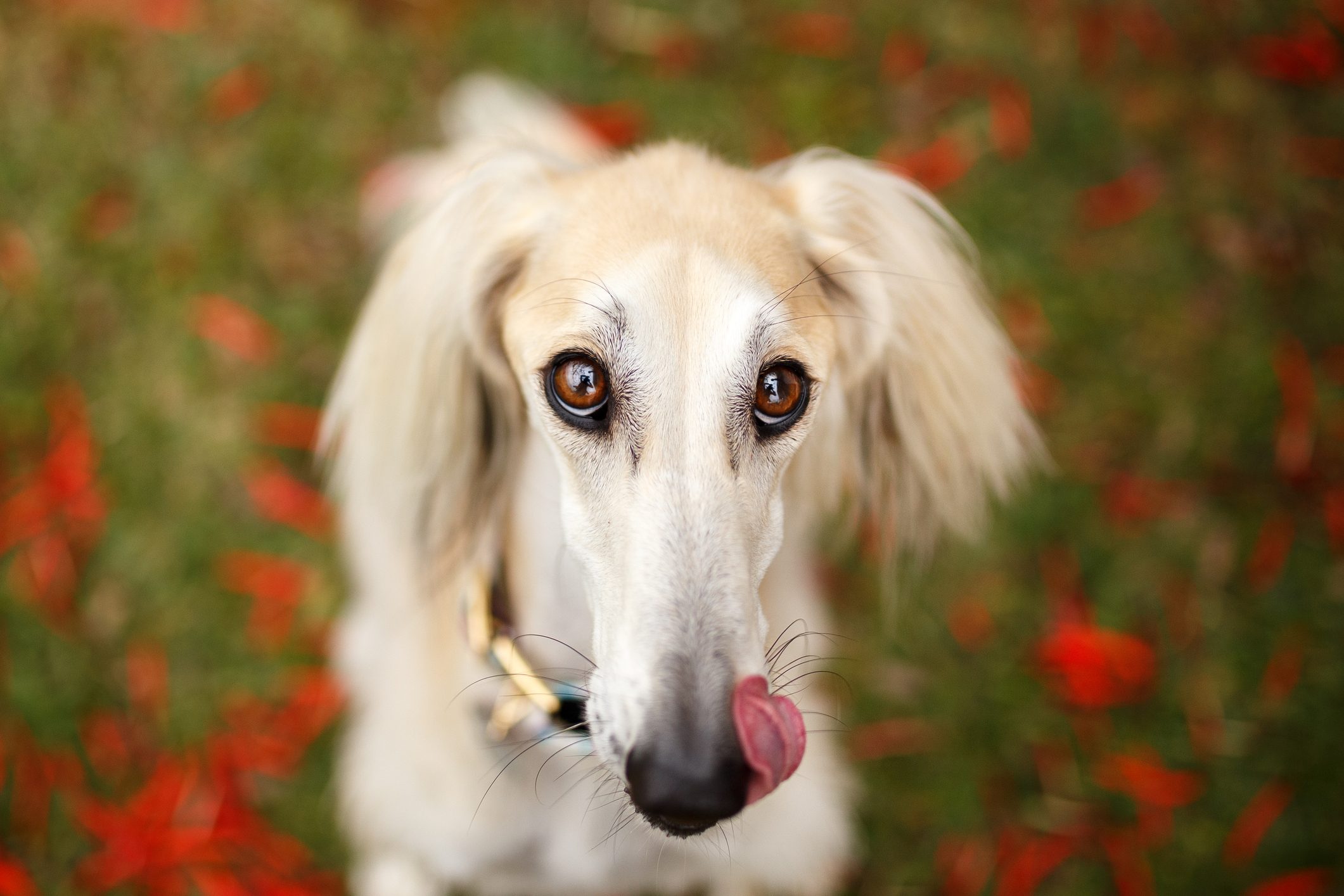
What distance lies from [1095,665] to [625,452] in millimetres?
2532

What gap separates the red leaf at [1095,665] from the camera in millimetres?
3355

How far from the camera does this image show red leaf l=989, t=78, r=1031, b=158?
392cm

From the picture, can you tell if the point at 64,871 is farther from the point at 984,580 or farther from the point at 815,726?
the point at 984,580

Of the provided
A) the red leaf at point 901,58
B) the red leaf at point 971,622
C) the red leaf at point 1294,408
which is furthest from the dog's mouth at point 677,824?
the red leaf at point 901,58

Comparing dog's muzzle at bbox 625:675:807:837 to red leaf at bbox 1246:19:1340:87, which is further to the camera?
red leaf at bbox 1246:19:1340:87

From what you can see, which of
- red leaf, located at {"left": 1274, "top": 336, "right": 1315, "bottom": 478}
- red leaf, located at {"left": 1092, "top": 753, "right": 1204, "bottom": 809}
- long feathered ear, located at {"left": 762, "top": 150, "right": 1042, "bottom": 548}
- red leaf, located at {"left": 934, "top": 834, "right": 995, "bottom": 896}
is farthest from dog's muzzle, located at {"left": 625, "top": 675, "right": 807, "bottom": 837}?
red leaf, located at {"left": 1274, "top": 336, "right": 1315, "bottom": 478}

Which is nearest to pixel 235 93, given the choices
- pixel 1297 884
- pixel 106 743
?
pixel 106 743

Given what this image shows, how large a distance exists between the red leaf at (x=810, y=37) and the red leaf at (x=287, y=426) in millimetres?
2548

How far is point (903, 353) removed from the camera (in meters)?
2.04

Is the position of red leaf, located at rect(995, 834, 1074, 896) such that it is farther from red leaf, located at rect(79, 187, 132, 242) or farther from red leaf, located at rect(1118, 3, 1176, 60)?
red leaf, located at rect(79, 187, 132, 242)

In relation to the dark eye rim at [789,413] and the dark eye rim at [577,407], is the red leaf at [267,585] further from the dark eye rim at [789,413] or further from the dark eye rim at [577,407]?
the dark eye rim at [789,413]

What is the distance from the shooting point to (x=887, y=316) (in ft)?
6.39

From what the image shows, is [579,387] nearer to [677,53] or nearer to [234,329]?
[234,329]

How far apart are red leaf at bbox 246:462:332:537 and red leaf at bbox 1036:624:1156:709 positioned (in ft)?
8.92
